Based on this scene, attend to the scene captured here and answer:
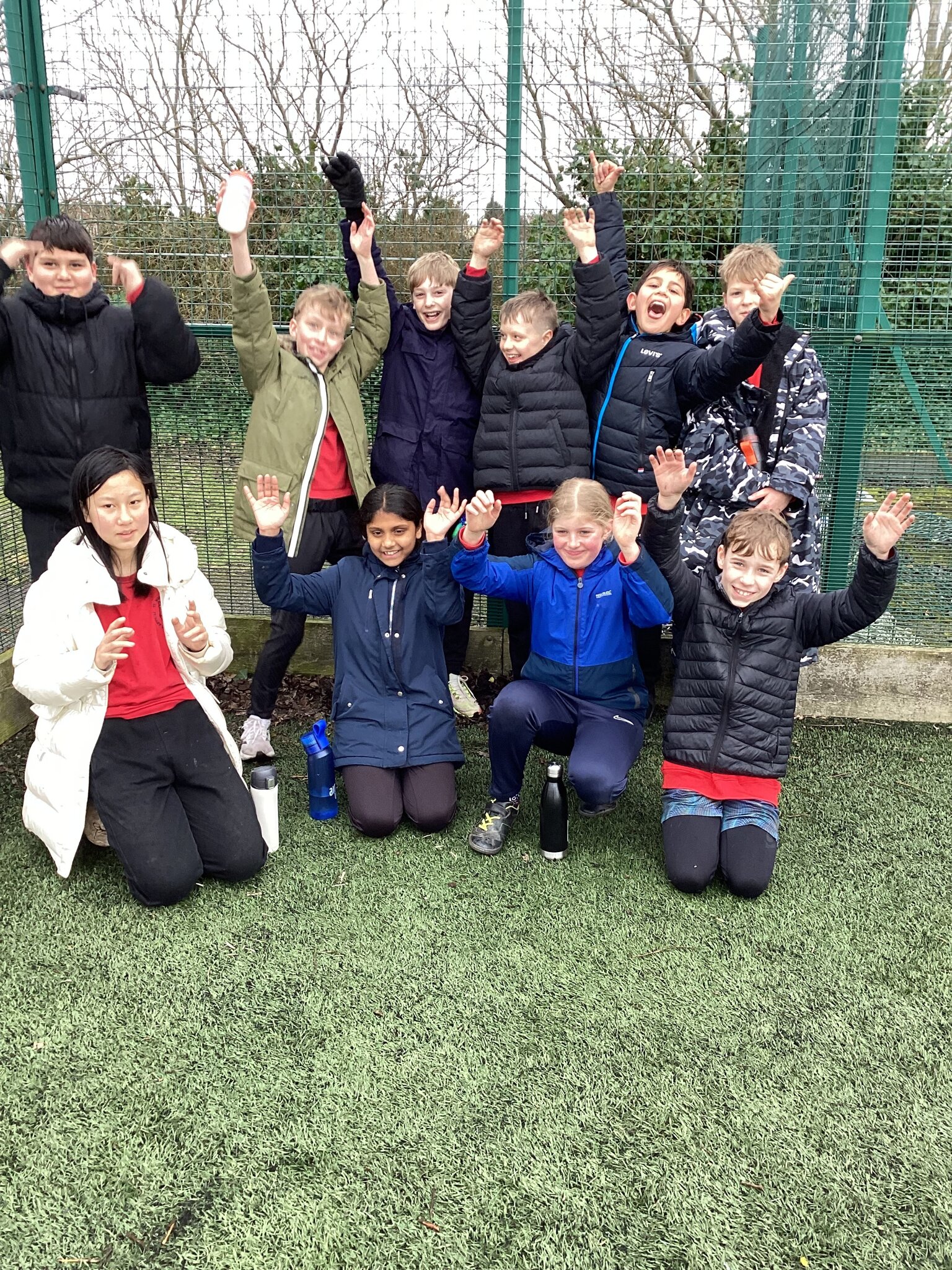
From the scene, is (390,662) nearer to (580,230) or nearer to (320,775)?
(320,775)

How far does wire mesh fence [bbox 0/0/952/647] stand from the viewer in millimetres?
4184

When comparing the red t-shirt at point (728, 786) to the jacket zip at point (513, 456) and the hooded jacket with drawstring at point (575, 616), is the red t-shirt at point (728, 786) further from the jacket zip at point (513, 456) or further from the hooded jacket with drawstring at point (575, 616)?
the jacket zip at point (513, 456)

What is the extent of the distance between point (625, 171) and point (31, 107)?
2525 mm

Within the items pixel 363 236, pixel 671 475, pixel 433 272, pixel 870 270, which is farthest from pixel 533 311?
pixel 870 270

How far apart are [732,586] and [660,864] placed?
927 mm

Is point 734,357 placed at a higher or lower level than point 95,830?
higher

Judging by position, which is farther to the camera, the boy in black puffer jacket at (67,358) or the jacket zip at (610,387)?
the jacket zip at (610,387)

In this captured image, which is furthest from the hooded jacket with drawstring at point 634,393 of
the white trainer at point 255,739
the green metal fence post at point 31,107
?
the green metal fence post at point 31,107

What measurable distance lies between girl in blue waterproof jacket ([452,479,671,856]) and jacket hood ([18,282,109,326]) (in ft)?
5.00

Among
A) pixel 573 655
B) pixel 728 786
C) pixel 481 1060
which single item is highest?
pixel 573 655

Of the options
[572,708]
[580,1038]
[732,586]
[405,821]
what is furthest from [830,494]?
[580,1038]

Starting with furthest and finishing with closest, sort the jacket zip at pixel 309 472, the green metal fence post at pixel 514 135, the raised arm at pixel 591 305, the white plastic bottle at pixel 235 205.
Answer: the green metal fence post at pixel 514 135, the jacket zip at pixel 309 472, the raised arm at pixel 591 305, the white plastic bottle at pixel 235 205

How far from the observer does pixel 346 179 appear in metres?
3.70

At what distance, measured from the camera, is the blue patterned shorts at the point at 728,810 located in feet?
10.7
